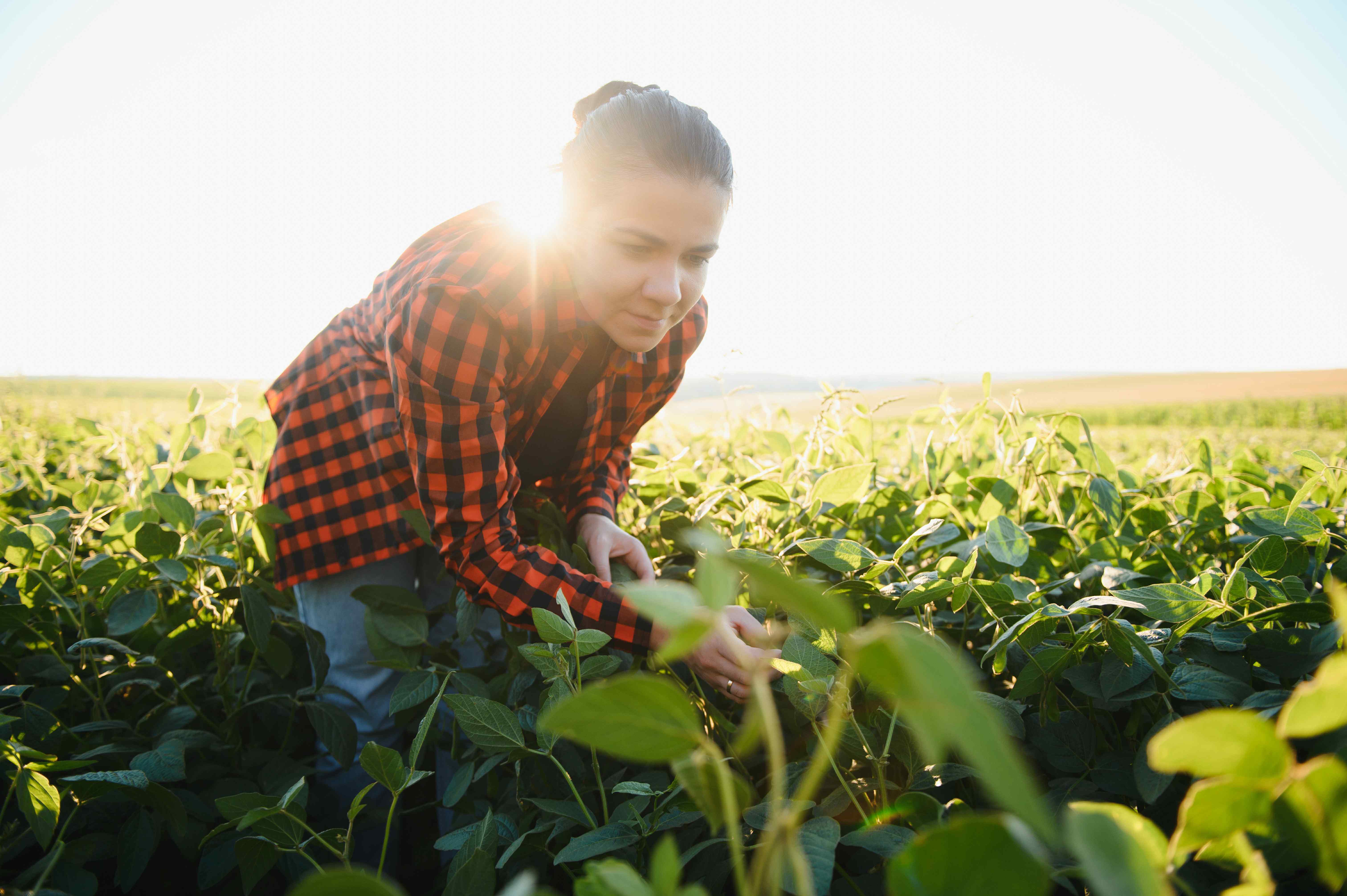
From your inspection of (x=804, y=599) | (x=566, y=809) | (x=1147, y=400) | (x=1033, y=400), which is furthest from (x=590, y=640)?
(x=1147, y=400)

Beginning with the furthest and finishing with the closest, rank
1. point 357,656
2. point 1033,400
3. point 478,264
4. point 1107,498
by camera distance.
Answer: point 1033,400, point 357,656, point 478,264, point 1107,498

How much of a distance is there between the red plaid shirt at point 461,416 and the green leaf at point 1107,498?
0.63 meters

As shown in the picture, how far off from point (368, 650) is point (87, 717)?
44cm

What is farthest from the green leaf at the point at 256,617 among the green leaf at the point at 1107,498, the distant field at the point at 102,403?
the green leaf at the point at 1107,498

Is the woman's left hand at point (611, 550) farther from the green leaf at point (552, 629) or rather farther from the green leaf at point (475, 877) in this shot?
the green leaf at point (475, 877)

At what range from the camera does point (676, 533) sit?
3.65 ft

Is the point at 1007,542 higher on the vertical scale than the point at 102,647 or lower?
higher

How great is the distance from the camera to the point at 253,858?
2.32 ft

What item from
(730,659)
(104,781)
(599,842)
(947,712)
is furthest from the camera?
(730,659)

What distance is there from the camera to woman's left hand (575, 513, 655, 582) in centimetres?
108

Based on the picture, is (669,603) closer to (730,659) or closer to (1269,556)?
(730,659)

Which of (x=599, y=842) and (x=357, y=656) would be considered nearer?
(x=599, y=842)

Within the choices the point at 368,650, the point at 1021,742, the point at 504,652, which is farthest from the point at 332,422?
the point at 1021,742

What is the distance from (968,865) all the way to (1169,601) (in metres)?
0.46
